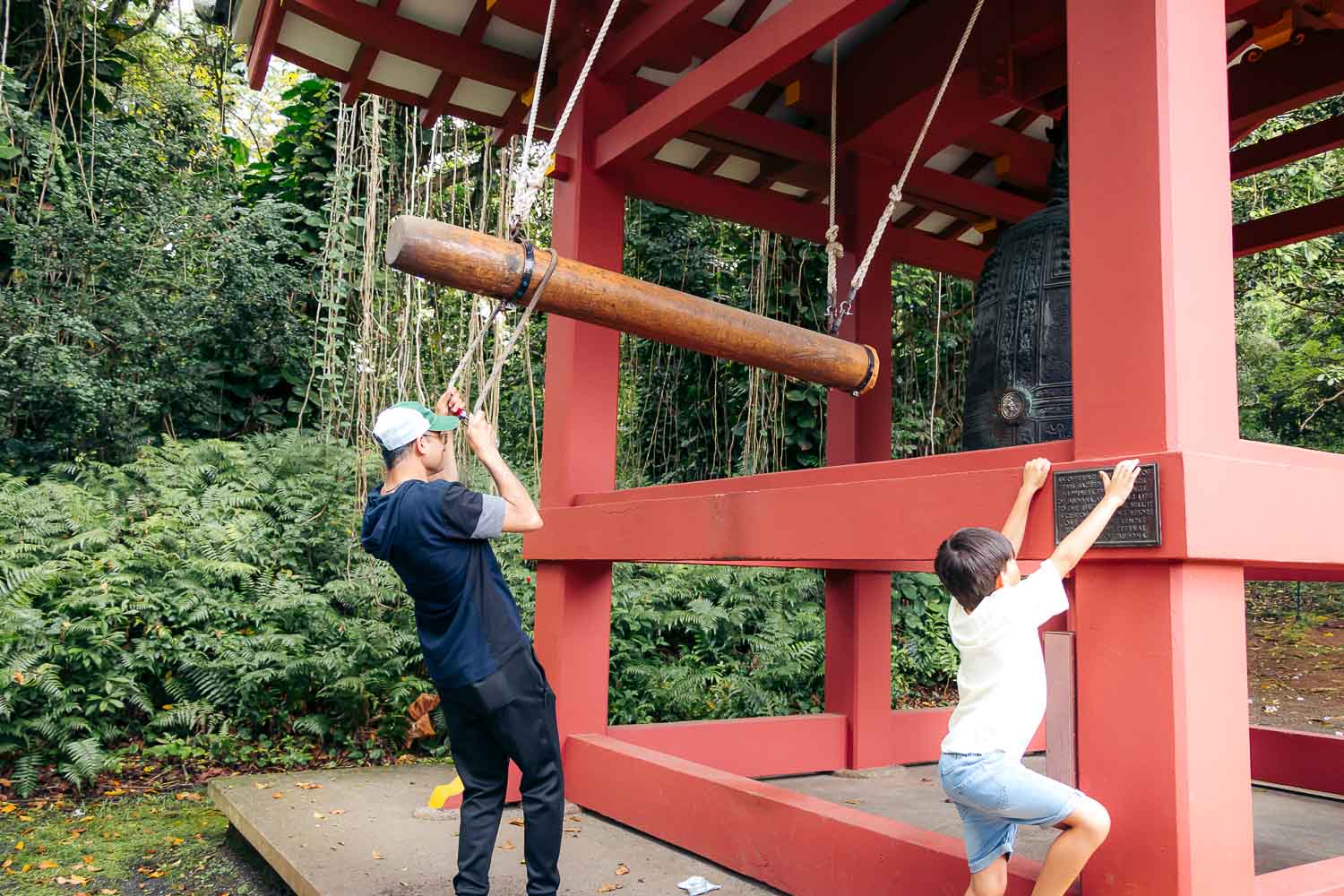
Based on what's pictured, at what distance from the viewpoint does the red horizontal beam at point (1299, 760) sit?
4.61 m

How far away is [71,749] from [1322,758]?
611 centimetres

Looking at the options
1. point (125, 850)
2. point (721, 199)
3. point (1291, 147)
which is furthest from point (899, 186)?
point (125, 850)

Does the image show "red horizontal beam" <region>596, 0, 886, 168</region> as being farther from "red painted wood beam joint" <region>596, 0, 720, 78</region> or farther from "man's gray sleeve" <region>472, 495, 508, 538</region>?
"man's gray sleeve" <region>472, 495, 508, 538</region>

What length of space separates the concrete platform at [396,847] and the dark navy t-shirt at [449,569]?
885mm

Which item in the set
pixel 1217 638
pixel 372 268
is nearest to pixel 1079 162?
pixel 1217 638

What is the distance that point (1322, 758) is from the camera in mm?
4637

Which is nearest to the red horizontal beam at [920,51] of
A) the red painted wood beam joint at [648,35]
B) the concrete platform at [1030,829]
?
the red painted wood beam joint at [648,35]

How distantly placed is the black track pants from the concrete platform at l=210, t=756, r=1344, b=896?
1.32 feet

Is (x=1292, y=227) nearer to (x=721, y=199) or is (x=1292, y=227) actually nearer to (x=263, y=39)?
(x=721, y=199)

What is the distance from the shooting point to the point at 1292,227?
4621 mm

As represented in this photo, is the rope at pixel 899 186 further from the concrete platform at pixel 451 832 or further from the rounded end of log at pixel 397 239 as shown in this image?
the concrete platform at pixel 451 832

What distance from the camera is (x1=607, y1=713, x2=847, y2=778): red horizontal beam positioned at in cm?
447

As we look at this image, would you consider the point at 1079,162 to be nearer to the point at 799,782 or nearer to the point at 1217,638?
the point at 1217,638

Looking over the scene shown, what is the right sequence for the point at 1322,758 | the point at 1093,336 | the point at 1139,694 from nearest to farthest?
the point at 1139,694 < the point at 1093,336 < the point at 1322,758
